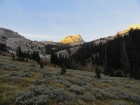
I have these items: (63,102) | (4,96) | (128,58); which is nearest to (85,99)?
(63,102)

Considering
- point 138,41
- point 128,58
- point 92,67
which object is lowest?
point 92,67

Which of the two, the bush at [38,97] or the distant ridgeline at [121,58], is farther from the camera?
the distant ridgeline at [121,58]

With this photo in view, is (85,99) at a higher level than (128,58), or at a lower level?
lower

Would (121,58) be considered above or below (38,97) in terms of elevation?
above

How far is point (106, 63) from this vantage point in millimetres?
109625

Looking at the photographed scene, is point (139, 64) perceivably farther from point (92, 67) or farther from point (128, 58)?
point (92, 67)

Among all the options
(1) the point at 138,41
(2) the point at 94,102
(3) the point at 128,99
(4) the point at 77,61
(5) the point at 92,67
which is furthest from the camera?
(4) the point at 77,61

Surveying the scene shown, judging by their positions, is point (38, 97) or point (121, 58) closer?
point (38, 97)

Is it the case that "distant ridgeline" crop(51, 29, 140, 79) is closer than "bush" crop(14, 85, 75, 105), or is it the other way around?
"bush" crop(14, 85, 75, 105)

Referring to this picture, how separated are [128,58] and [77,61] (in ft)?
247

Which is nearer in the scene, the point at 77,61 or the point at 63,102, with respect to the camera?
the point at 63,102

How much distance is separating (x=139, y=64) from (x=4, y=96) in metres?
82.4

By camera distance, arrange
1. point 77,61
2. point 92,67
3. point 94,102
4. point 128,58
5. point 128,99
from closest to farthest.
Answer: point 94,102 < point 128,99 < point 128,58 < point 92,67 < point 77,61

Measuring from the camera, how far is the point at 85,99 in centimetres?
1503
